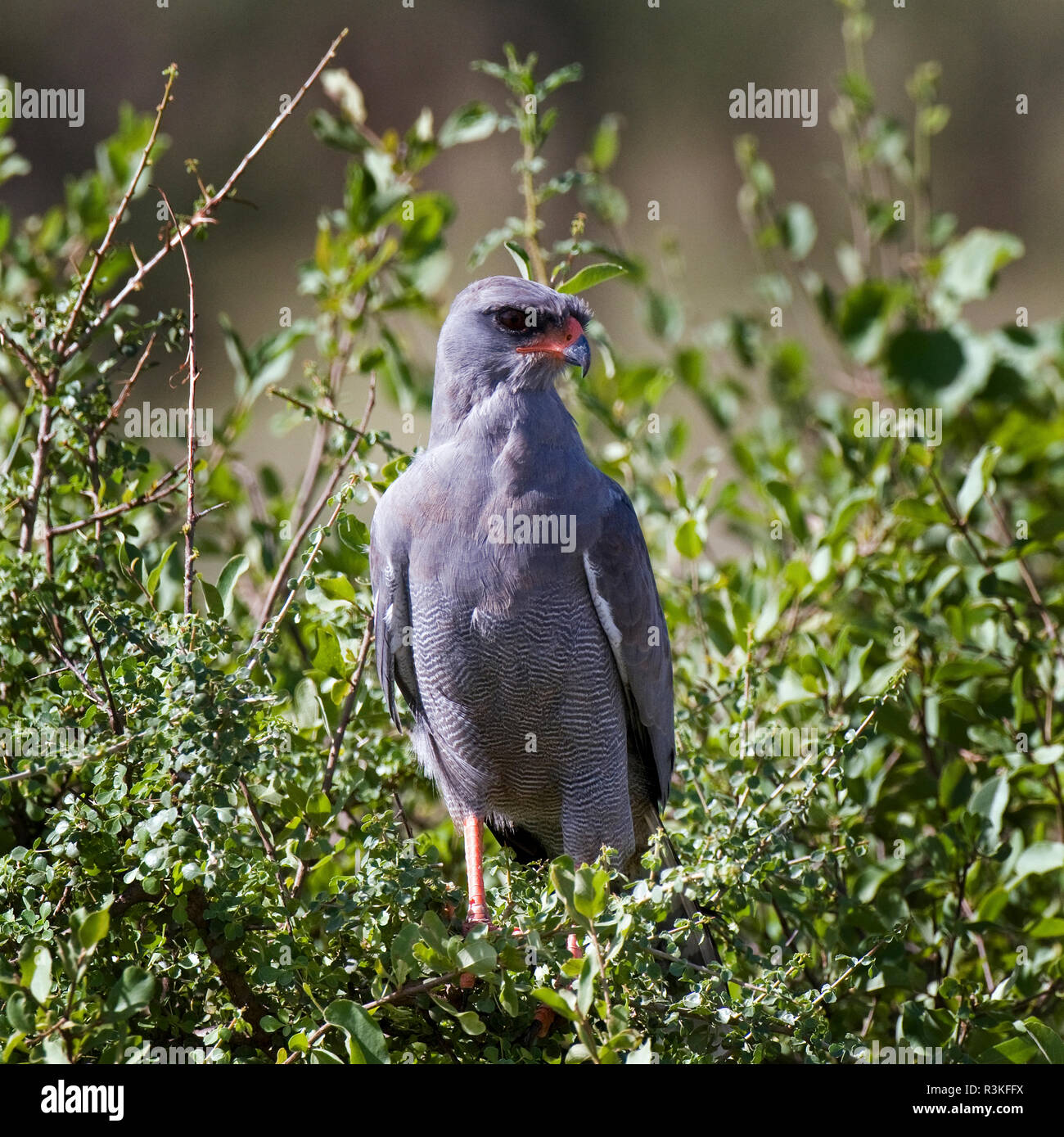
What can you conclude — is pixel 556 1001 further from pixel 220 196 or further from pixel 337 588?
pixel 220 196

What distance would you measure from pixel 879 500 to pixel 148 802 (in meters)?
2.44

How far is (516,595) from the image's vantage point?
286 centimetres

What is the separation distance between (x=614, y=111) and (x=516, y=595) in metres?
7.53

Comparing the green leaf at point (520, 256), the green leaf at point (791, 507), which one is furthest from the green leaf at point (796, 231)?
the green leaf at point (520, 256)

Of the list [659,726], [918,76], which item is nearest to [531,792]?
[659,726]

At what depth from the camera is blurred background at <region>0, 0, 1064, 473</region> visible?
8.85 metres

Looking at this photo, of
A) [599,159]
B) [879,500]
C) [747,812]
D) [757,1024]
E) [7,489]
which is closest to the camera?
[757,1024]

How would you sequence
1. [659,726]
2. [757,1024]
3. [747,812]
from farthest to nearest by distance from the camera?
[659,726] < [747,812] < [757,1024]

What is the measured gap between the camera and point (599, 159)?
14.4 ft

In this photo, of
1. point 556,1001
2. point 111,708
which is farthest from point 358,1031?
point 111,708

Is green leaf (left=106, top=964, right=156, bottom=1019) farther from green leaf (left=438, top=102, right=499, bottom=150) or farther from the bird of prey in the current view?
green leaf (left=438, top=102, right=499, bottom=150)

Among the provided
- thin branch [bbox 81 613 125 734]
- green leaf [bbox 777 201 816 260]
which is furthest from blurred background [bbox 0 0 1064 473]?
thin branch [bbox 81 613 125 734]
